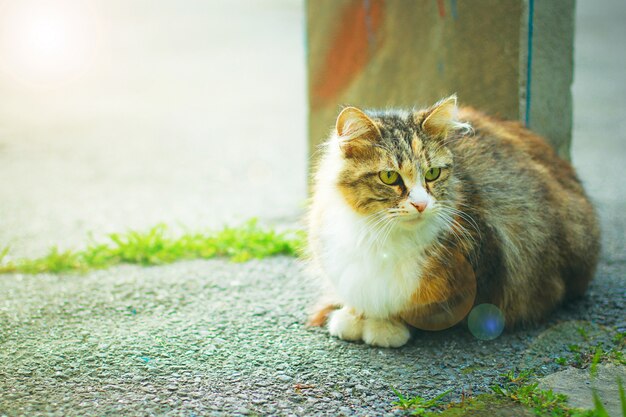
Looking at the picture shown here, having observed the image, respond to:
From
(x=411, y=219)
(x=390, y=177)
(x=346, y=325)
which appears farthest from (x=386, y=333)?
(x=390, y=177)

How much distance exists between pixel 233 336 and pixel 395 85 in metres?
2.41

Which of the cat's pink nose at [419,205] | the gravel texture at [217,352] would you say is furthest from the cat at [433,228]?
the gravel texture at [217,352]

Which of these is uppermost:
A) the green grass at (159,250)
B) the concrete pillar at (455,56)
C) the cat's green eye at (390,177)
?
the concrete pillar at (455,56)

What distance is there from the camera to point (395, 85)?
183 inches

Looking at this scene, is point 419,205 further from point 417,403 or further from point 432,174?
point 417,403

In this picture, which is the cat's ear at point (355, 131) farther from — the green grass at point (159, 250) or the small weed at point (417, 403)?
the green grass at point (159, 250)

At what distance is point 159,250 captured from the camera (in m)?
4.30

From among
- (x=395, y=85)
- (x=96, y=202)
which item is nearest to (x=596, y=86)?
(x=395, y=85)

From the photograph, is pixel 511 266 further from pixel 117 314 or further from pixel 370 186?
Answer: pixel 117 314

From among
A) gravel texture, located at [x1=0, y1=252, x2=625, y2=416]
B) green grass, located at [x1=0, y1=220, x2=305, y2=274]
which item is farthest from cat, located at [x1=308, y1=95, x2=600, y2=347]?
green grass, located at [x1=0, y1=220, x2=305, y2=274]

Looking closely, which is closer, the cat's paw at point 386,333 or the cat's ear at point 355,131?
the cat's ear at point 355,131

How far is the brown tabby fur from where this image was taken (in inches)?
107

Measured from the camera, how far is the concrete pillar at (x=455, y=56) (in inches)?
148

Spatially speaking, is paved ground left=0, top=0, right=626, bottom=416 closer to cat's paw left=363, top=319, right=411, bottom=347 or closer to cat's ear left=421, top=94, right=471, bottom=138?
cat's paw left=363, top=319, right=411, bottom=347
